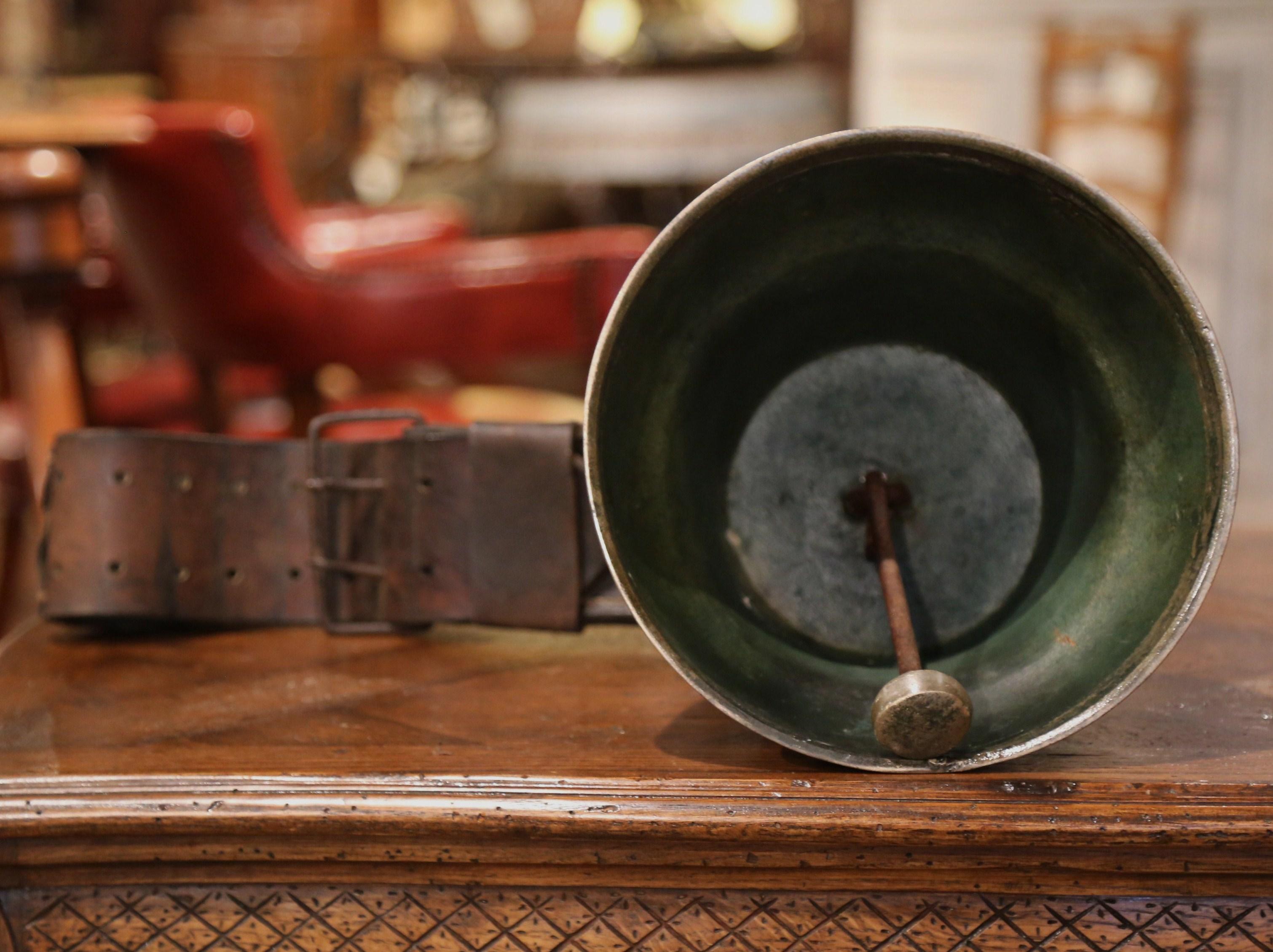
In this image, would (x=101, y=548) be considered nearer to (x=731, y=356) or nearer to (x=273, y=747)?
(x=273, y=747)

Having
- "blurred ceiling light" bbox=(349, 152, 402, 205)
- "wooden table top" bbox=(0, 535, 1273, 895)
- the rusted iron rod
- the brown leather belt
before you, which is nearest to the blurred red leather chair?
the brown leather belt

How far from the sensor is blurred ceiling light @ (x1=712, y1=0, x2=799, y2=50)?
5.34 m

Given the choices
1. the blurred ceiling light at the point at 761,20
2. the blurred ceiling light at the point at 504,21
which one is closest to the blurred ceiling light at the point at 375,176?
the blurred ceiling light at the point at 504,21

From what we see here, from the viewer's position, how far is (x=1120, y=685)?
72 centimetres

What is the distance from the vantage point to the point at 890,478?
882 mm

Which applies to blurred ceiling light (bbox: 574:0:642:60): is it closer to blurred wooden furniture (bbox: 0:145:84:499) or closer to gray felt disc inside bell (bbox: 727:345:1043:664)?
blurred wooden furniture (bbox: 0:145:84:499)

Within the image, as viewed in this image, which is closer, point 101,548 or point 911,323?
point 911,323

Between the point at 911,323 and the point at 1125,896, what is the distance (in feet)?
1.37

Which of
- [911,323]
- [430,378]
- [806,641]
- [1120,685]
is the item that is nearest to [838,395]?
[911,323]

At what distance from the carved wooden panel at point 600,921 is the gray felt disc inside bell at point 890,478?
0.62 ft

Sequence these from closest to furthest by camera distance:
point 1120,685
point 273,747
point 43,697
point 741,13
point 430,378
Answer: point 1120,685, point 273,747, point 43,697, point 430,378, point 741,13

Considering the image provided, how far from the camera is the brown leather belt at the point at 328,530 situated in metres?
1.00

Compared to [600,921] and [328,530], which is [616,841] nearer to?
[600,921]

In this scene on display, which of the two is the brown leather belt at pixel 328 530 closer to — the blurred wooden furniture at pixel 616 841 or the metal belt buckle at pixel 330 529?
the metal belt buckle at pixel 330 529
